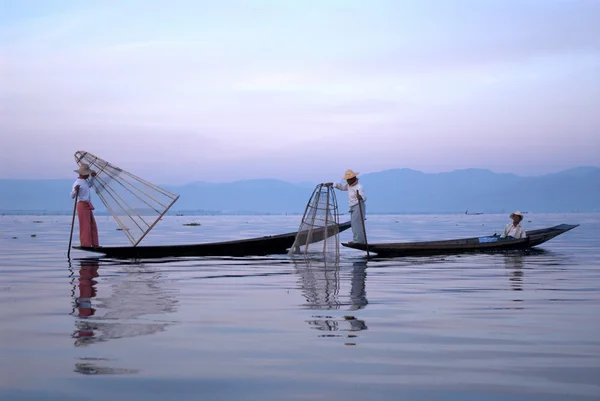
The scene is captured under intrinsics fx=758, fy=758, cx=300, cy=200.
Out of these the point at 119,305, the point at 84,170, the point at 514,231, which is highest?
the point at 84,170

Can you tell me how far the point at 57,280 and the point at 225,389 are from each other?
380 inches

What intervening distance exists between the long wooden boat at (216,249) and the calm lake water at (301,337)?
217 inches

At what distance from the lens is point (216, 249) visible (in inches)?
822

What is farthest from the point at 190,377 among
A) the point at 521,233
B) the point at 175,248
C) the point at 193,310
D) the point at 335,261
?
the point at 521,233

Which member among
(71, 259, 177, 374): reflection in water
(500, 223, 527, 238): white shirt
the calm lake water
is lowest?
the calm lake water

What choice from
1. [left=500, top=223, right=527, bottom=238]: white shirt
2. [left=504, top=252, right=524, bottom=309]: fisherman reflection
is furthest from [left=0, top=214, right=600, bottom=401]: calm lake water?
[left=500, top=223, right=527, bottom=238]: white shirt

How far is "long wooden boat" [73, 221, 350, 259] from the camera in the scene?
796 inches

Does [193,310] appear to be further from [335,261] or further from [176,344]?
[335,261]

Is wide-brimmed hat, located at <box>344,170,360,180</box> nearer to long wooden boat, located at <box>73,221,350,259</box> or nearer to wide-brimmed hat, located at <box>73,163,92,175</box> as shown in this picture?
long wooden boat, located at <box>73,221,350,259</box>

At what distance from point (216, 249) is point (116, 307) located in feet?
36.0

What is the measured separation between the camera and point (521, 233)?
23.5m

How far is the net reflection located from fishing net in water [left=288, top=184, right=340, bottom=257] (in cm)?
564

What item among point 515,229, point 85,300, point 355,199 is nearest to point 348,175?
point 355,199

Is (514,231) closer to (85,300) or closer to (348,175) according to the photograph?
(348,175)
